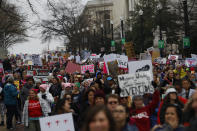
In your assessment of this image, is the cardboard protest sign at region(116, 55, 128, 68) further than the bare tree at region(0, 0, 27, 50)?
No

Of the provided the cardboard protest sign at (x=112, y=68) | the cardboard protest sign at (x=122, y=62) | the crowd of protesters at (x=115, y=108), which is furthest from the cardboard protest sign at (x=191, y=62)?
the crowd of protesters at (x=115, y=108)

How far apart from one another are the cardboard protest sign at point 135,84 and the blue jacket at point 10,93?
4.05 meters

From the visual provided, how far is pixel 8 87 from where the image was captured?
10.5 meters

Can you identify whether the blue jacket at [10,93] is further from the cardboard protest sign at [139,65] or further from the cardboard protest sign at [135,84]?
the cardboard protest sign at [135,84]

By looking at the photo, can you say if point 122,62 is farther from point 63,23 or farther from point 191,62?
point 63,23

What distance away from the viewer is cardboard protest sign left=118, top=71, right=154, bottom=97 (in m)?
7.63

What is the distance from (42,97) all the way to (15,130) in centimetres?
282

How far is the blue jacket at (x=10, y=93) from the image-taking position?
1054 centimetres

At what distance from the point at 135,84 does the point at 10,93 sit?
446cm

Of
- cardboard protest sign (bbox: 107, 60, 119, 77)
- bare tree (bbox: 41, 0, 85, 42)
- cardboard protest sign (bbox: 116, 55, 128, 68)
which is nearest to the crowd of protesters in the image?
cardboard protest sign (bbox: 116, 55, 128, 68)

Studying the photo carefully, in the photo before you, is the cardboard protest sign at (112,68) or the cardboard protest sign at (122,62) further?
the cardboard protest sign at (112,68)

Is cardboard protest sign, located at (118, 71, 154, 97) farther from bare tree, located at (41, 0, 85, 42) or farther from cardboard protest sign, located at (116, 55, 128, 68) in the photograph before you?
bare tree, located at (41, 0, 85, 42)

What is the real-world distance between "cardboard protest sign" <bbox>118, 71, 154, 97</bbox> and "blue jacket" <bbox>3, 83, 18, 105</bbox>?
4.05 meters

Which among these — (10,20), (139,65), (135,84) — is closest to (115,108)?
(135,84)
